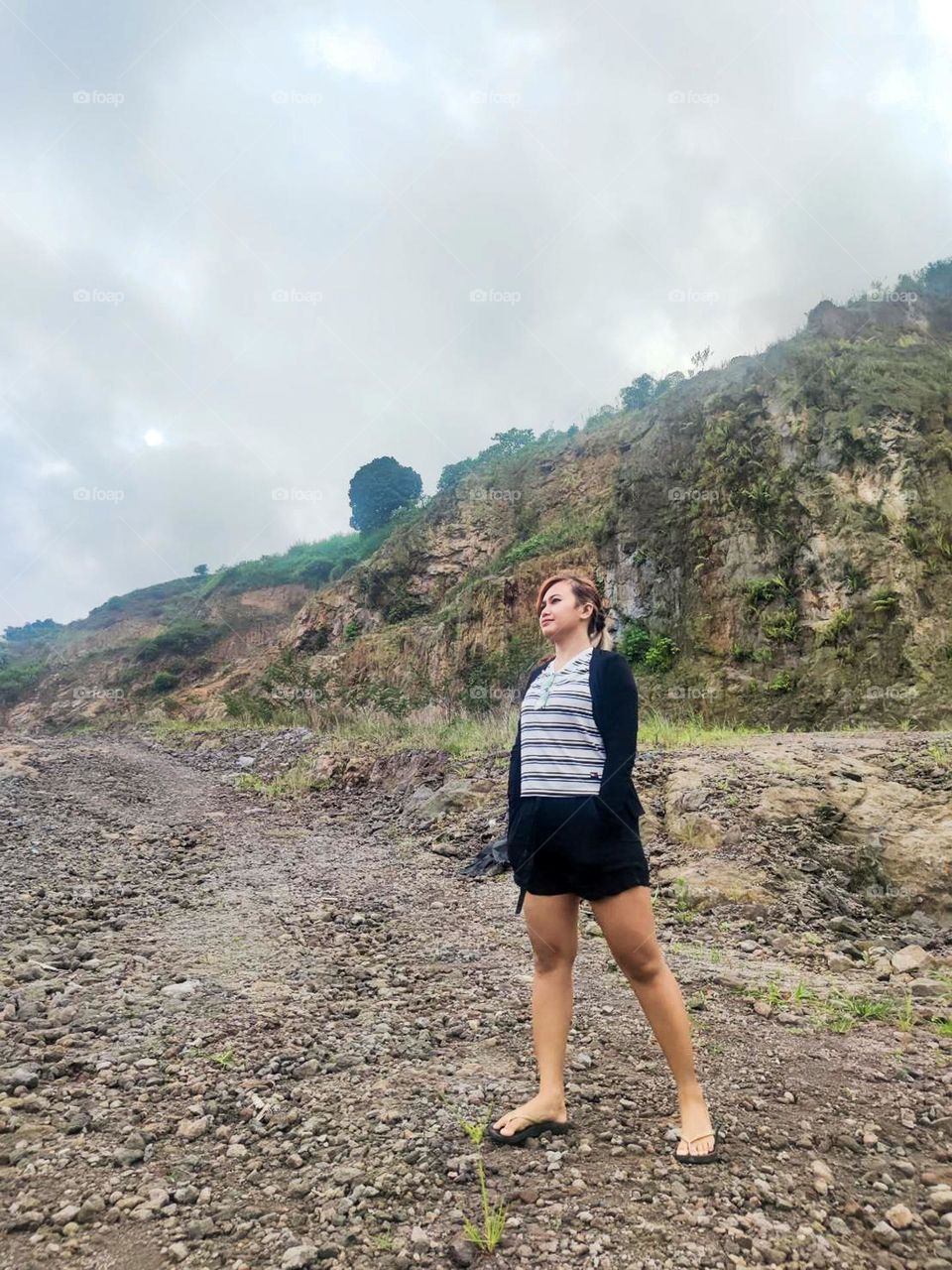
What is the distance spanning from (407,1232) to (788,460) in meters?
15.8

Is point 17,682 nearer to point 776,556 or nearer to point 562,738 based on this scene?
point 776,556

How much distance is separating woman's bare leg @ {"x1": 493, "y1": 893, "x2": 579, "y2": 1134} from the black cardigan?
1.00ft

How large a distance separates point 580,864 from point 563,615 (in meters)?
0.82

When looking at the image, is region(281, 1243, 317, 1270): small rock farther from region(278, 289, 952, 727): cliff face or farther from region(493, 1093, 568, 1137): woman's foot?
region(278, 289, 952, 727): cliff face

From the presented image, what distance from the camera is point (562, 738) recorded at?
2219 mm

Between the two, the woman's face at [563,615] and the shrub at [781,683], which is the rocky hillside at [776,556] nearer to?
the shrub at [781,683]

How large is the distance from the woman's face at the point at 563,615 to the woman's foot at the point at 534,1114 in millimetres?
1423

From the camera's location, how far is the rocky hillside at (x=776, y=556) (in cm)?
1201

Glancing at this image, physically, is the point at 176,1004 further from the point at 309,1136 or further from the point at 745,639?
the point at 745,639

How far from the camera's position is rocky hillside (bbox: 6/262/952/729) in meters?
12.0

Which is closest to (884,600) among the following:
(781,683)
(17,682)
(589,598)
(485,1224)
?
(781,683)

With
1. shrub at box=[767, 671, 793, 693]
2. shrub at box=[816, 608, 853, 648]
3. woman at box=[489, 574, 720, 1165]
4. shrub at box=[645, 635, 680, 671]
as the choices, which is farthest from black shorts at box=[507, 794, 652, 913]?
shrub at box=[645, 635, 680, 671]

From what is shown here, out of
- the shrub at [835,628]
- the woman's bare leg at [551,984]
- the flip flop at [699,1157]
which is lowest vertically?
the flip flop at [699,1157]

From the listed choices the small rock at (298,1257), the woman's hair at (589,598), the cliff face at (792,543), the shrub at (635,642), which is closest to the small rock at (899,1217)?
the small rock at (298,1257)
